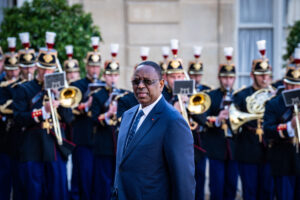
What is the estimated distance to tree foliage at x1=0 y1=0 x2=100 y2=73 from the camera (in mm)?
9953

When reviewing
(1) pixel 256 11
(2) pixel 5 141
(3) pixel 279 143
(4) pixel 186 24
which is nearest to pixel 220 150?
(3) pixel 279 143

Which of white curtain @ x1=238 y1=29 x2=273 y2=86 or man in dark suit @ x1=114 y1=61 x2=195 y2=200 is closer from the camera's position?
man in dark suit @ x1=114 y1=61 x2=195 y2=200

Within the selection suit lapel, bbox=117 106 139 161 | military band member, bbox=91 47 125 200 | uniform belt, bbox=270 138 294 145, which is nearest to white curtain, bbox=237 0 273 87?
military band member, bbox=91 47 125 200

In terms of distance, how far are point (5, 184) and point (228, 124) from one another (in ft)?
11.2

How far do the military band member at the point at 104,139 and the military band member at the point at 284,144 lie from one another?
7.52 feet

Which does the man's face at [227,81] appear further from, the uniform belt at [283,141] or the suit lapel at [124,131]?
the suit lapel at [124,131]

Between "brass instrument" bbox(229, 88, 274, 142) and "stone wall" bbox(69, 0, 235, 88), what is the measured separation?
3851 millimetres

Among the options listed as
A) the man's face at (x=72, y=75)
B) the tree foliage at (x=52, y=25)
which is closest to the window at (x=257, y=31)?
the tree foliage at (x=52, y=25)

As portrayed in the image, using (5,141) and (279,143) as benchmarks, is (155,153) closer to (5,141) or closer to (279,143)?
(279,143)

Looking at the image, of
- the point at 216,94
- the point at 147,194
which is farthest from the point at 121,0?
the point at 147,194

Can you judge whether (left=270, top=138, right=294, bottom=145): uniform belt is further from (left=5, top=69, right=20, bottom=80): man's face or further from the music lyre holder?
(left=5, top=69, right=20, bottom=80): man's face

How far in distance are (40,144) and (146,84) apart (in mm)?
3551

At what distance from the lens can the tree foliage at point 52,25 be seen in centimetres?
995

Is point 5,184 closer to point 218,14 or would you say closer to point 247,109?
point 247,109
